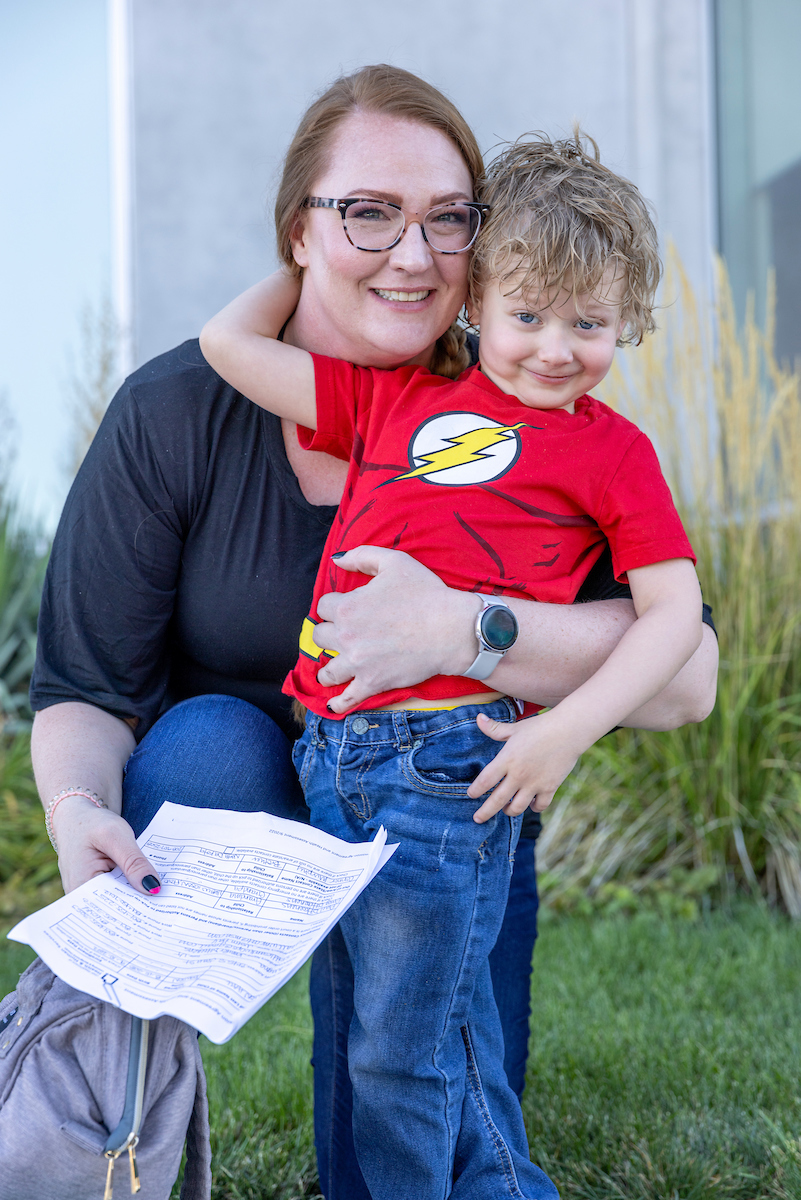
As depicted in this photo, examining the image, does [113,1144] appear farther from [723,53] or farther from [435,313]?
[723,53]

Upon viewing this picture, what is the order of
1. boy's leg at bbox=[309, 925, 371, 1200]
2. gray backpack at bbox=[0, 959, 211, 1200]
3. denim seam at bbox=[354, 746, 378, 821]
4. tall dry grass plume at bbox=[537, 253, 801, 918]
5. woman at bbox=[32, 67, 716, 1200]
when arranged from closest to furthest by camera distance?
gray backpack at bbox=[0, 959, 211, 1200]
denim seam at bbox=[354, 746, 378, 821]
woman at bbox=[32, 67, 716, 1200]
boy's leg at bbox=[309, 925, 371, 1200]
tall dry grass plume at bbox=[537, 253, 801, 918]

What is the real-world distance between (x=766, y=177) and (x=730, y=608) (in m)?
2.55

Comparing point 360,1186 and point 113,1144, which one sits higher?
point 113,1144

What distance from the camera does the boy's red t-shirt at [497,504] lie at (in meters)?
1.40

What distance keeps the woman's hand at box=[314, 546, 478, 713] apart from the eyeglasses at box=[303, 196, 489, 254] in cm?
50

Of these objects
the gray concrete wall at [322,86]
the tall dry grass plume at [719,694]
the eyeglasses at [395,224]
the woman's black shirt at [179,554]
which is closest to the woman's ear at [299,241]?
the eyeglasses at [395,224]

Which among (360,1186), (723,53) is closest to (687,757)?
(360,1186)

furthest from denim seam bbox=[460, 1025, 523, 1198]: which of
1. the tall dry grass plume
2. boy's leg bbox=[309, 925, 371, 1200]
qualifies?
the tall dry grass plume

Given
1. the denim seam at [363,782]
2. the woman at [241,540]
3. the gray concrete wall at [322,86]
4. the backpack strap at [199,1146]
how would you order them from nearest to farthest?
the backpack strap at [199,1146]
the denim seam at [363,782]
the woman at [241,540]
the gray concrete wall at [322,86]

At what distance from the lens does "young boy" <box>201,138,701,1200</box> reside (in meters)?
1.30

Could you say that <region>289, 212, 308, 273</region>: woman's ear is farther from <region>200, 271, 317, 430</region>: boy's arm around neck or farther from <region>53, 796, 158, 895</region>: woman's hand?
<region>53, 796, 158, 895</region>: woman's hand

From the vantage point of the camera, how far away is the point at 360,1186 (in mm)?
1774

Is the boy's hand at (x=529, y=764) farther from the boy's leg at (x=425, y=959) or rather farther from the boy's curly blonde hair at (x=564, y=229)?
the boy's curly blonde hair at (x=564, y=229)

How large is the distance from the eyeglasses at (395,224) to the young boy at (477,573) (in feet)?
0.15
